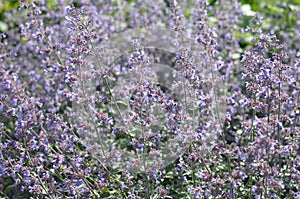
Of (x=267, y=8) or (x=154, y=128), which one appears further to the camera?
(x=267, y=8)

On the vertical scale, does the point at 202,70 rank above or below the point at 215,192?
above

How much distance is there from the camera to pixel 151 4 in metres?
8.70

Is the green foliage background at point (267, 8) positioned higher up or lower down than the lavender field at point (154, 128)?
higher up

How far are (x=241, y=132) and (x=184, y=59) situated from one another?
1183 millimetres

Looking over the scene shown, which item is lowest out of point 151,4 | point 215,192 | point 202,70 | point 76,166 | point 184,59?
point 215,192

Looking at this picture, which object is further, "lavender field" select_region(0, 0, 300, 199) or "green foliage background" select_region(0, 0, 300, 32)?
"green foliage background" select_region(0, 0, 300, 32)

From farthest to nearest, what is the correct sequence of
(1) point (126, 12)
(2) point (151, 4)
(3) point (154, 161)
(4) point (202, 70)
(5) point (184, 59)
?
(1) point (126, 12)
(2) point (151, 4)
(4) point (202, 70)
(3) point (154, 161)
(5) point (184, 59)

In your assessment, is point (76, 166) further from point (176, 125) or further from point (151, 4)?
point (151, 4)

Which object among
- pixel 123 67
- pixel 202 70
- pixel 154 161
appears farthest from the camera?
pixel 123 67

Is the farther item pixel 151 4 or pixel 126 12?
pixel 126 12

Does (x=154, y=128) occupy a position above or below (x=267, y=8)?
below

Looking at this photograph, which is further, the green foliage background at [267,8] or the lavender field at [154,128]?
the green foliage background at [267,8]

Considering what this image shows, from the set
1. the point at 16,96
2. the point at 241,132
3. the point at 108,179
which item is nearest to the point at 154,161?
the point at 108,179

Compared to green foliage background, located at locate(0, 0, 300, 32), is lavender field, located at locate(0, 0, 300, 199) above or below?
below
